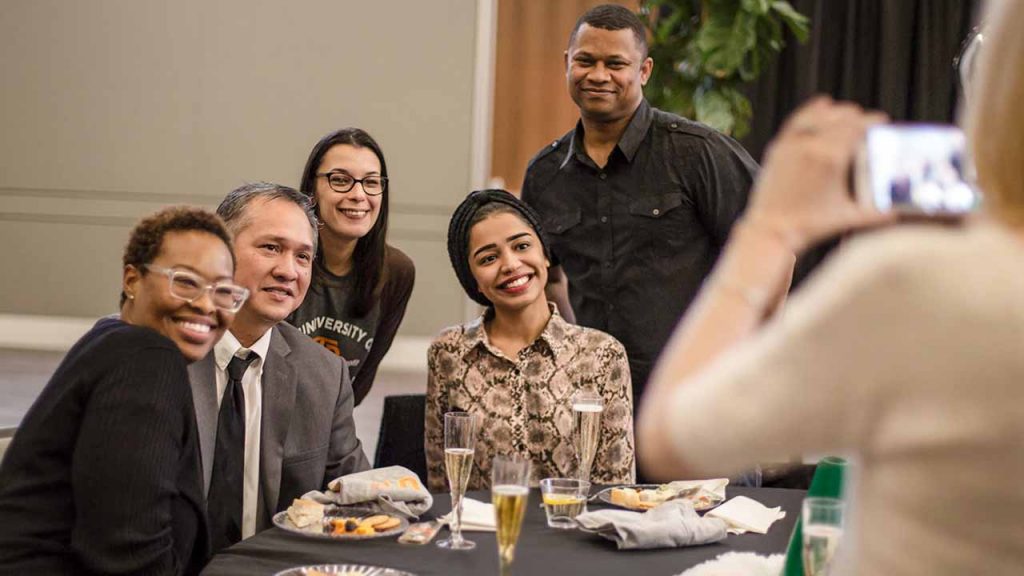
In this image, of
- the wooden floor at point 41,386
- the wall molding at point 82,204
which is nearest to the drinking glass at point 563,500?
the wooden floor at point 41,386

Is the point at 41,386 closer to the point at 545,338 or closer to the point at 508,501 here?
the point at 545,338

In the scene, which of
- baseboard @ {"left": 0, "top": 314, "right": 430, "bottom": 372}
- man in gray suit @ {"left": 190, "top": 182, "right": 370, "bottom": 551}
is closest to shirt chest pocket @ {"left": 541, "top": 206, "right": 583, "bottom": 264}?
man in gray suit @ {"left": 190, "top": 182, "right": 370, "bottom": 551}

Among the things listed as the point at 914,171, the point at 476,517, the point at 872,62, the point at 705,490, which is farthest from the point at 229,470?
the point at 872,62

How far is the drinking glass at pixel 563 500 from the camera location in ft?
6.64

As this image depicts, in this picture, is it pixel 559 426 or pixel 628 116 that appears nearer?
Result: pixel 559 426

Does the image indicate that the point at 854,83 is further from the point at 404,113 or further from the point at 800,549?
the point at 800,549

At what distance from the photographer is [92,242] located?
827 centimetres

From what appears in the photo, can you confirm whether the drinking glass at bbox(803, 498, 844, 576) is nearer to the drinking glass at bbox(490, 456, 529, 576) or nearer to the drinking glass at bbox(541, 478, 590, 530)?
the drinking glass at bbox(490, 456, 529, 576)

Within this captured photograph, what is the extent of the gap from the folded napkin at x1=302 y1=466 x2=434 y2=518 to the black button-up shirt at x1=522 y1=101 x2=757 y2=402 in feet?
5.07

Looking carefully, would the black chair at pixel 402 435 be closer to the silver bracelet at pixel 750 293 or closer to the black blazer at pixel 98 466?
the black blazer at pixel 98 466

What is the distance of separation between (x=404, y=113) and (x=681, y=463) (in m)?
7.27

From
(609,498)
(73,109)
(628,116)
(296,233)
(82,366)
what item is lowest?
(609,498)

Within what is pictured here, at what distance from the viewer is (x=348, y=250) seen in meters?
3.32

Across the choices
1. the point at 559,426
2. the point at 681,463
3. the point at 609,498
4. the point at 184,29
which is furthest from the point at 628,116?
the point at 184,29
